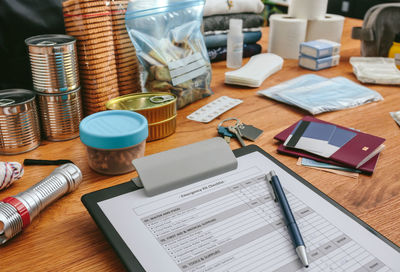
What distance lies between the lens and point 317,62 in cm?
105

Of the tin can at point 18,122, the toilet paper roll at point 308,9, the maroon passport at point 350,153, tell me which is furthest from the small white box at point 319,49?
the tin can at point 18,122

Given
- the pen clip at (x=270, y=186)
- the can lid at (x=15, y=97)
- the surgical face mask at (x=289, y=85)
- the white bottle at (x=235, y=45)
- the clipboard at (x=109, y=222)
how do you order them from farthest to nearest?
the white bottle at (x=235, y=45), the surgical face mask at (x=289, y=85), the can lid at (x=15, y=97), the pen clip at (x=270, y=186), the clipboard at (x=109, y=222)

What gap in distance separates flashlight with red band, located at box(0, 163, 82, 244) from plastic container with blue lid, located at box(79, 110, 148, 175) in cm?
4

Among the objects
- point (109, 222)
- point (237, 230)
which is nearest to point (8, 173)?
point (109, 222)

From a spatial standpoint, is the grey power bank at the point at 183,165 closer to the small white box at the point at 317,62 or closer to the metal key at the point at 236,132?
the metal key at the point at 236,132

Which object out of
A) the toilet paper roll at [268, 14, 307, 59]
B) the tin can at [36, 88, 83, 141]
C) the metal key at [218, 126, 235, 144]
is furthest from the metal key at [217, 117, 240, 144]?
the toilet paper roll at [268, 14, 307, 59]

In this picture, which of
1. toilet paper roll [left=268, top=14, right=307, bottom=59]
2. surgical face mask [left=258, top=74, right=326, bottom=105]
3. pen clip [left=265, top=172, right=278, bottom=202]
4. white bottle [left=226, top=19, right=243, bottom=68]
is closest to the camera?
pen clip [left=265, top=172, right=278, bottom=202]

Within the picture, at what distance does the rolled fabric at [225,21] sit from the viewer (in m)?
1.04

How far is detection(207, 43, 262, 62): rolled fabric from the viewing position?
1.07 meters

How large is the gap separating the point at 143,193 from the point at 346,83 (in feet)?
2.18

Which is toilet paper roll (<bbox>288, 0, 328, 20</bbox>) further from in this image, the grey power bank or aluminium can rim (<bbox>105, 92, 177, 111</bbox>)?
the grey power bank

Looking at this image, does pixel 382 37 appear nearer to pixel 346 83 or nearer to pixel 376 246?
pixel 346 83

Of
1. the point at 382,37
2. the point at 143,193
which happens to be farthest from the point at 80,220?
the point at 382,37

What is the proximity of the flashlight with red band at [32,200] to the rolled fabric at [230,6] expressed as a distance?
0.68 metres
